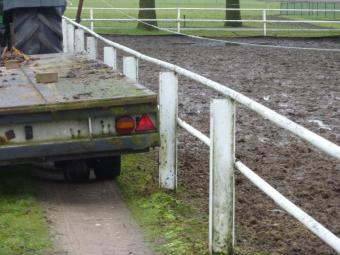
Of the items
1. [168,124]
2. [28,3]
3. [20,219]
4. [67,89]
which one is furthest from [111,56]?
[20,219]

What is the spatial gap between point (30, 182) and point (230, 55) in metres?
13.9

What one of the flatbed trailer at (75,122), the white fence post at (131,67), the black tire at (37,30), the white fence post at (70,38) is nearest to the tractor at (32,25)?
the black tire at (37,30)

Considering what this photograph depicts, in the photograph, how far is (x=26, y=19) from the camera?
12344 millimetres

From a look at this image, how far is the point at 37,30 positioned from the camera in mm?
12430

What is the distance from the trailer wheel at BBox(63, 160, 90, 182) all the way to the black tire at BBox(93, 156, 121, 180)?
0.31 feet

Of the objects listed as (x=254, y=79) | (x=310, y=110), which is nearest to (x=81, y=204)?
(x=310, y=110)

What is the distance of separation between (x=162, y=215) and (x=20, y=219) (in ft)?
3.50

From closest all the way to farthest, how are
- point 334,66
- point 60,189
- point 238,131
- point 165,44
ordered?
1. point 60,189
2. point 238,131
3. point 334,66
4. point 165,44

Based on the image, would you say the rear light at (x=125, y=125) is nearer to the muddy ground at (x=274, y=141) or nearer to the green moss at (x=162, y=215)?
the green moss at (x=162, y=215)

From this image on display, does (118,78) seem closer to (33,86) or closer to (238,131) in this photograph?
(33,86)

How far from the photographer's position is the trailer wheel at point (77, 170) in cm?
793

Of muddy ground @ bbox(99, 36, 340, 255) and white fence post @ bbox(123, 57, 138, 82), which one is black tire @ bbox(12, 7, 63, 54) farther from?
white fence post @ bbox(123, 57, 138, 82)

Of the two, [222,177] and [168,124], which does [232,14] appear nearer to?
[168,124]

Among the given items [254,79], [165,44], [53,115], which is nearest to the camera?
[53,115]
